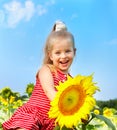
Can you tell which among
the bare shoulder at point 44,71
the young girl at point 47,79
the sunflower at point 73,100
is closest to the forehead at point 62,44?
the young girl at point 47,79

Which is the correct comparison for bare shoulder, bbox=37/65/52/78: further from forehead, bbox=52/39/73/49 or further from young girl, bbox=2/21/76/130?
forehead, bbox=52/39/73/49

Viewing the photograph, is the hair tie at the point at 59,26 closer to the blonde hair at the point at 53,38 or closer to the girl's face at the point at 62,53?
the blonde hair at the point at 53,38

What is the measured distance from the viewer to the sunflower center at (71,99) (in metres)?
2.82

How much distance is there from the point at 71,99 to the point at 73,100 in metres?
0.01

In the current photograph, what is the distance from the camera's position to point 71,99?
2.82 metres

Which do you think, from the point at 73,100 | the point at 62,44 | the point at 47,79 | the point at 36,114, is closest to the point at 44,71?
the point at 47,79

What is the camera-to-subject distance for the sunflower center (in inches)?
111

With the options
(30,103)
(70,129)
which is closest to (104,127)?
(30,103)

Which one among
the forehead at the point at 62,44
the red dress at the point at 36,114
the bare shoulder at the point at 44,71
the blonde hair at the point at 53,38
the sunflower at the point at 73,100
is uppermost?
the blonde hair at the point at 53,38

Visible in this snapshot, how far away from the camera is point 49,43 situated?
3609 mm

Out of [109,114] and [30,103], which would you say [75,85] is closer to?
[30,103]

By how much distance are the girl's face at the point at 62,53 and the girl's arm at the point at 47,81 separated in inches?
3.3

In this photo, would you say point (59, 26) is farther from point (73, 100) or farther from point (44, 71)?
point (73, 100)

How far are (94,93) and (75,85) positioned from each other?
107 millimetres
